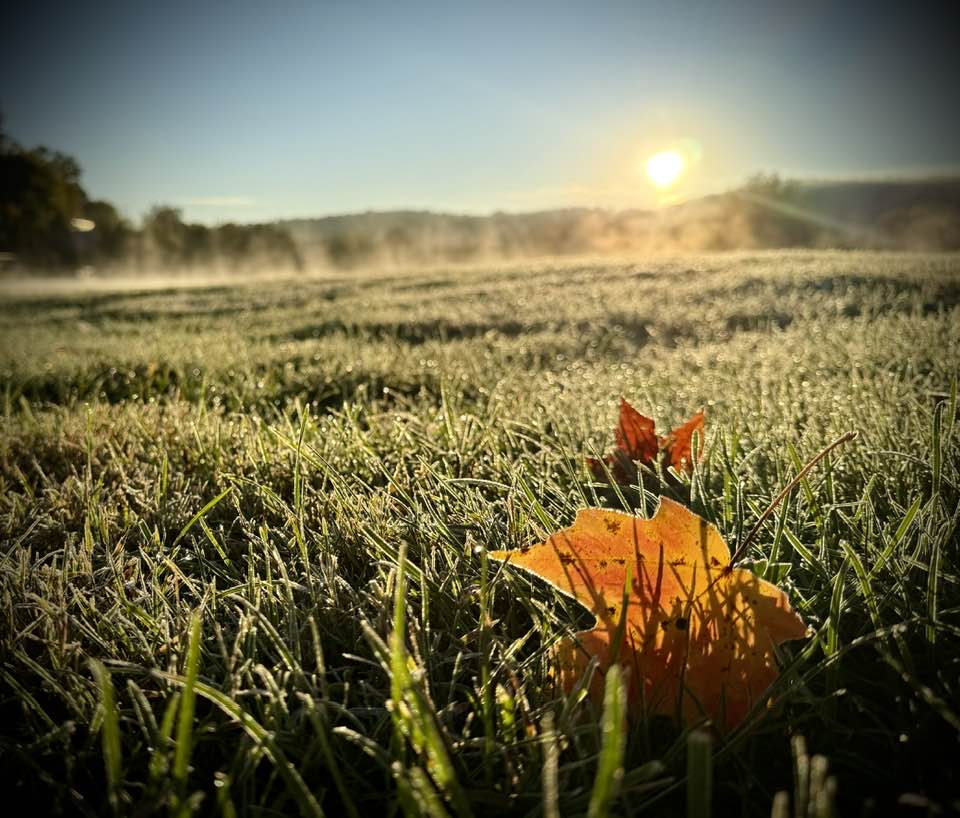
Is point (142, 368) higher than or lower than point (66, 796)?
higher

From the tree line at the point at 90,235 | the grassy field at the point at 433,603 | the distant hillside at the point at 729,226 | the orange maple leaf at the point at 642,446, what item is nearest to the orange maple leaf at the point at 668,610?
the grassy field at the point at 433,603

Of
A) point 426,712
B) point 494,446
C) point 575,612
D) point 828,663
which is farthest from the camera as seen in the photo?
point 494,446

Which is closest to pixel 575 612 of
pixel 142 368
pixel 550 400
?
pixel 550 400

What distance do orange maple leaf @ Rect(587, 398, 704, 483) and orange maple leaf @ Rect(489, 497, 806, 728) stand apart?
473 millimetres

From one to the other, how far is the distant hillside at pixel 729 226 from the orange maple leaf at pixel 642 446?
2790 centimetres

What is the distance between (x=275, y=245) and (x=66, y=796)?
54.6 metres

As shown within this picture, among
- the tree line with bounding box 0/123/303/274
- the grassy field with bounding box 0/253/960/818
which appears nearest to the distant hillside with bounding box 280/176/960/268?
the tree line with bounding box 0/123/303/274

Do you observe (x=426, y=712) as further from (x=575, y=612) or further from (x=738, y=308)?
(x=738, y=308)

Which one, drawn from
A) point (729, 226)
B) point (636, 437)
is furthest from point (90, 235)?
point (636, 437)

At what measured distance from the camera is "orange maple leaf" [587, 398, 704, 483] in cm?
118

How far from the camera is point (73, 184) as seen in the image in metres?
43.0

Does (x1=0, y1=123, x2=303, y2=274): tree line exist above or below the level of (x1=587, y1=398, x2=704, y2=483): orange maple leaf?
above

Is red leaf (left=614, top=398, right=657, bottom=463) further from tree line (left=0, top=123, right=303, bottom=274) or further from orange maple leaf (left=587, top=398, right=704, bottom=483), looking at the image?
tree line (left=0, top=123, right=303, bottom=274)

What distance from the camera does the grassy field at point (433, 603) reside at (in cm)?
60
